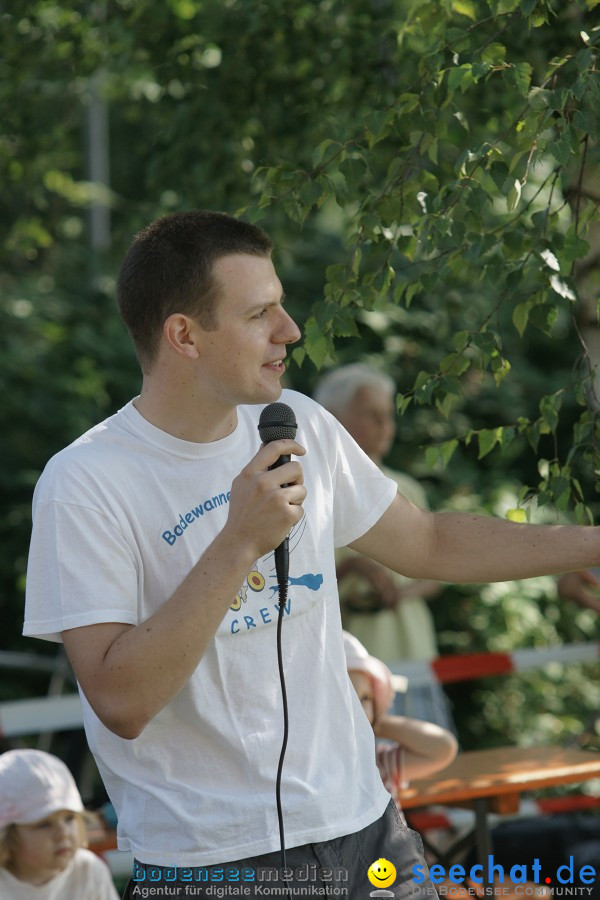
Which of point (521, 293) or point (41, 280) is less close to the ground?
point (41, 280)

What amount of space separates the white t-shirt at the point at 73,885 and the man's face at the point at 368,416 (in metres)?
2.06

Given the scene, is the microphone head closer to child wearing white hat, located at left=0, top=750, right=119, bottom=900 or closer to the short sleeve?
the short sleeve

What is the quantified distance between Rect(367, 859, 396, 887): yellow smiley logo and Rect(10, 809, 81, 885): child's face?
1.76m

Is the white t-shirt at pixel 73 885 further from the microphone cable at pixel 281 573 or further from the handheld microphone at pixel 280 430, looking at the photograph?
the handheld microphone at pixel 280 430

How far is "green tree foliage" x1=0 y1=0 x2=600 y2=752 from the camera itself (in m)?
2.64

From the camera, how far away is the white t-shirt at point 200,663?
6.96 feet

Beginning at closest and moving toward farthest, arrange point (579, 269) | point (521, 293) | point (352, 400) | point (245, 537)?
A: point (245, 537)
point (521, 293)
point (579, 269)
point (352, 400)

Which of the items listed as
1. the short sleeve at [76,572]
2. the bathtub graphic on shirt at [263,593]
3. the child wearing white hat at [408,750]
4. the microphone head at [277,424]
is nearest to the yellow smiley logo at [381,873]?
the bathtub graphic on shirt at [263,593]

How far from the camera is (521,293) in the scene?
2764mm

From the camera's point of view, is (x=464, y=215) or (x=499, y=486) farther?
(x=499, y=486)

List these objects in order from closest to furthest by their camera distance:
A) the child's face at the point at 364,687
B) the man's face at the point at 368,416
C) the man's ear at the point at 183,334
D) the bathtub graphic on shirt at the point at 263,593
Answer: the bathtub graphic on shirt at the point at 263,593
the man's ear at the point at 183,334
the child's face at the point at 364,687
the man's face at the point at 368,416

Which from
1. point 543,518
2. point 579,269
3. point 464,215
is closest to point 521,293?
point 464,215

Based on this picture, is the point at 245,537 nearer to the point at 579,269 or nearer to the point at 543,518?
the point at 579,269

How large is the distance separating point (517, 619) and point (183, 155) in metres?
3.67
